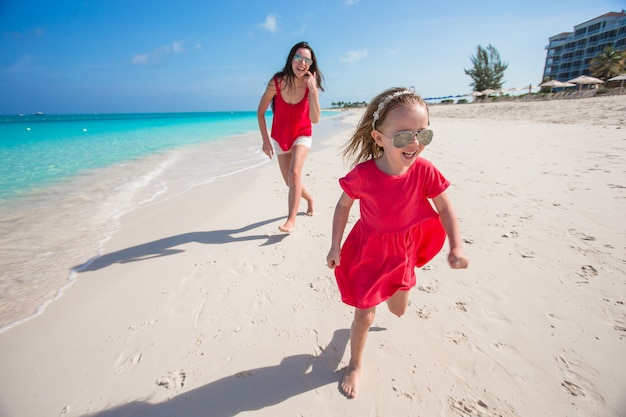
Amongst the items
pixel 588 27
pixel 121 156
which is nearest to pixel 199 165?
pixel 121 156

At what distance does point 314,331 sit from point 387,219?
100 cm

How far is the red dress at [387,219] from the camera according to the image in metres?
1.55

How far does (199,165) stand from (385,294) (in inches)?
299

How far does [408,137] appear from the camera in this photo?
56.3 inches

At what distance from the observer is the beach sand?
1.55m

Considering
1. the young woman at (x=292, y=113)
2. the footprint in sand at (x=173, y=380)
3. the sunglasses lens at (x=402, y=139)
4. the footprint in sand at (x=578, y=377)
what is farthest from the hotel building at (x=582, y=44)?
the footprint in sand at (x=173, y=380)

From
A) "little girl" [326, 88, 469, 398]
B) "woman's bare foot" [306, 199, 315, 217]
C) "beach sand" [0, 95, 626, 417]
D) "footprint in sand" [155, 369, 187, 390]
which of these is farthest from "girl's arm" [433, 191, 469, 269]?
"woman's bare foot" [306, 199, 315, 217]

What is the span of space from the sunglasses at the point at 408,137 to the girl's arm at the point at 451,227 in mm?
332

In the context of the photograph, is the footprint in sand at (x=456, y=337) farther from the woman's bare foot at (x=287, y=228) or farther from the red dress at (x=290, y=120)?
the red dress at (x=290, y=120)

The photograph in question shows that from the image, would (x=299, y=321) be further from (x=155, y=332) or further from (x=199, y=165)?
(x=199, y=165)

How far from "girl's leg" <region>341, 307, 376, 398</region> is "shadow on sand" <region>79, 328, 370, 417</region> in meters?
0.08

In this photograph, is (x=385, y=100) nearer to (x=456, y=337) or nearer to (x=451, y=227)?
(x=451, y=227)

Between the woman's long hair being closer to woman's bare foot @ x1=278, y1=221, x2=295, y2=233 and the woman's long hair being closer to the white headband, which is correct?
woman's bare foot @ x1=278, y1=221, x2=295, y2=233

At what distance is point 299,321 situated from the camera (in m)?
2.12
